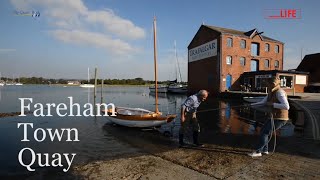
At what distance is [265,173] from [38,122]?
17996 mm

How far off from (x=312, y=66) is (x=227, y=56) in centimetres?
2408

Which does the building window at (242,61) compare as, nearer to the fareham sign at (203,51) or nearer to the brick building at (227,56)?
the brick building at (227,56)

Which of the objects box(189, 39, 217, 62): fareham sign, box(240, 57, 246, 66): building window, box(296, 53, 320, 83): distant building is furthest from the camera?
box(296, 53, 320, 83): distant building

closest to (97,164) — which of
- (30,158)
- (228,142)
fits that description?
(30,158)

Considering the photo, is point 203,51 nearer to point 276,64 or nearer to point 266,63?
point 266,63

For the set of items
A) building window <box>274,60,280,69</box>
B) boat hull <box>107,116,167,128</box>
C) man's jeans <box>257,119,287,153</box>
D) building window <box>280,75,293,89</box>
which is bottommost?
boat hull <box>107,116,167,128</box>

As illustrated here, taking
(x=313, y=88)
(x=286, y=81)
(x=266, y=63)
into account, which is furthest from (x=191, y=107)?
(x=266, y=63)

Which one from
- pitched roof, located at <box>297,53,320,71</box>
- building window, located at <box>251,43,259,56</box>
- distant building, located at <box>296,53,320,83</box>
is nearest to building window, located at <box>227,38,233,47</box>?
building window, located at <box>251,43,259,56</box>

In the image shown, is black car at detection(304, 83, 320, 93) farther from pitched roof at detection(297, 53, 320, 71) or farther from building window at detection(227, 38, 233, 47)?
building window at detection(227, 38, 233, 47)

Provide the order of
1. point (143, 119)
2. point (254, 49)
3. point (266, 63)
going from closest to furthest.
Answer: point (143, 119), point (254, 49), point (266, 63)

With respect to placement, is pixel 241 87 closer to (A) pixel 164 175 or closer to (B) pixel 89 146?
(B) pixel 89 146

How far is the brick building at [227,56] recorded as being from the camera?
4094 cm

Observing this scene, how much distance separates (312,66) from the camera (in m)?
52.0

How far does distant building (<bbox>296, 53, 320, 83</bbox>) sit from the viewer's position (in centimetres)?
4978
